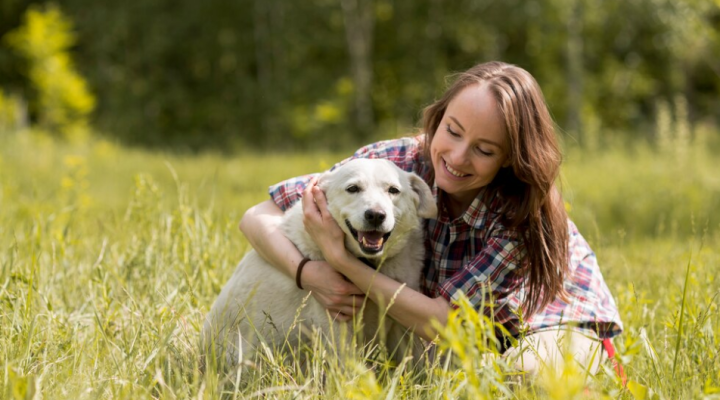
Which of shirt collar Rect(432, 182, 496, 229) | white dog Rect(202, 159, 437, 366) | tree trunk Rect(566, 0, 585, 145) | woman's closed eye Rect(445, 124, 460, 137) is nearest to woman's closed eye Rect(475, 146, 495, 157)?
woman's closed eye Rect(445, 124, 460, 137)

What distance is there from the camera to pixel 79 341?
2.81 meters

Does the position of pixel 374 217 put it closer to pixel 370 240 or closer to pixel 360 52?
pixel 370 240

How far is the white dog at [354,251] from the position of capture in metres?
Answer: 2.87

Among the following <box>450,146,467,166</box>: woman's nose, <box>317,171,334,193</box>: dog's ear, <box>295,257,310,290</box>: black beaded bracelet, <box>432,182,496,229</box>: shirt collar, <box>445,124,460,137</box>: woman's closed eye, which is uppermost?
<box>445,124,460,137</box>: woman's closed eye

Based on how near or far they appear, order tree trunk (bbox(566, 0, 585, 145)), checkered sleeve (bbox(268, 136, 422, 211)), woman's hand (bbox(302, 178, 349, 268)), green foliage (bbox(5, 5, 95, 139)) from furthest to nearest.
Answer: green foliage (bbox(5, 5, 95, 139)) → tree trunk (bbox(566, 0, 585, 145)) → checkered sleeve (bbox(268, 136, 422, 211)) → woman's hand (bbox(302, 178, 349, 268))

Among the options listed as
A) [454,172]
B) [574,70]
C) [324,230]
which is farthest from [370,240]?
[574,70]

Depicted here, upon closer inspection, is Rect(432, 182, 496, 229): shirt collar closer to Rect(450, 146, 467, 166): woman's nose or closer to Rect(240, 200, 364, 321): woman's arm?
Rect(450, 146, 467, 166): woman's nose

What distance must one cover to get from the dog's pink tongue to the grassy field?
1.59 feet

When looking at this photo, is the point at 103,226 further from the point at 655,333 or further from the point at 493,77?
the point at 655,333

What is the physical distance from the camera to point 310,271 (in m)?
2.95

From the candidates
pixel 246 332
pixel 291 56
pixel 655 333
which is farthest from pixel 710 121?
pixel 246 332

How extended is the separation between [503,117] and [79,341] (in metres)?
2.02

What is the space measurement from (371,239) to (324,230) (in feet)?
0.74

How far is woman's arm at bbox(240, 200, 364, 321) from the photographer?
9.47 feet
